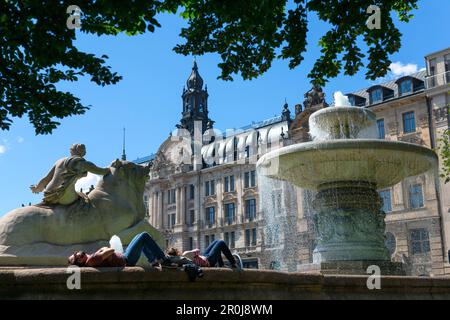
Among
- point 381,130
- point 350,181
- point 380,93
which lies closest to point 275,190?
point 350,181

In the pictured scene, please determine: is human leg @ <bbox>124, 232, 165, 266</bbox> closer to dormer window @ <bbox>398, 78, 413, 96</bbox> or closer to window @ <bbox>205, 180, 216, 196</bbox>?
dormer window @ <bbox>398, 78, 413, 96</bbox>

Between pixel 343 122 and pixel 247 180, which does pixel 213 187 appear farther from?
pixel 343 122

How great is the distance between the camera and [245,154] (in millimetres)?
58375

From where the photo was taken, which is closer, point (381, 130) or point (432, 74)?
point (432, 74)

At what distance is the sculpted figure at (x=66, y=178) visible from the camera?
906cm

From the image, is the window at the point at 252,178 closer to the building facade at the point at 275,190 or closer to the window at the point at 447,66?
the building facade at the point at 275,190

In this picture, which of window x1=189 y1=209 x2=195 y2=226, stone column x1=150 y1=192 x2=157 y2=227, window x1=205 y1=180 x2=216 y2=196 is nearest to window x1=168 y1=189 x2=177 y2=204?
stone column x1=150 y1=192 x2=157 y2=227

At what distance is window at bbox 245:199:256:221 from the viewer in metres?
54.3

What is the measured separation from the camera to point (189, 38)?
11.2 m

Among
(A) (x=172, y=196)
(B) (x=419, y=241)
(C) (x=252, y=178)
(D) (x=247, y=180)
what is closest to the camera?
(B) (x=419, y=241)

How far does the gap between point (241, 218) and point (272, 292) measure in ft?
161

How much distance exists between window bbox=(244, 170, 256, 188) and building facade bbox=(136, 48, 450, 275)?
0.11m

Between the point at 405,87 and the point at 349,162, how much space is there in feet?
116

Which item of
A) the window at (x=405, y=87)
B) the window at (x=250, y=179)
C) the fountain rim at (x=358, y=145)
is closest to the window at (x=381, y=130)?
the window at (x=405, y=87)
